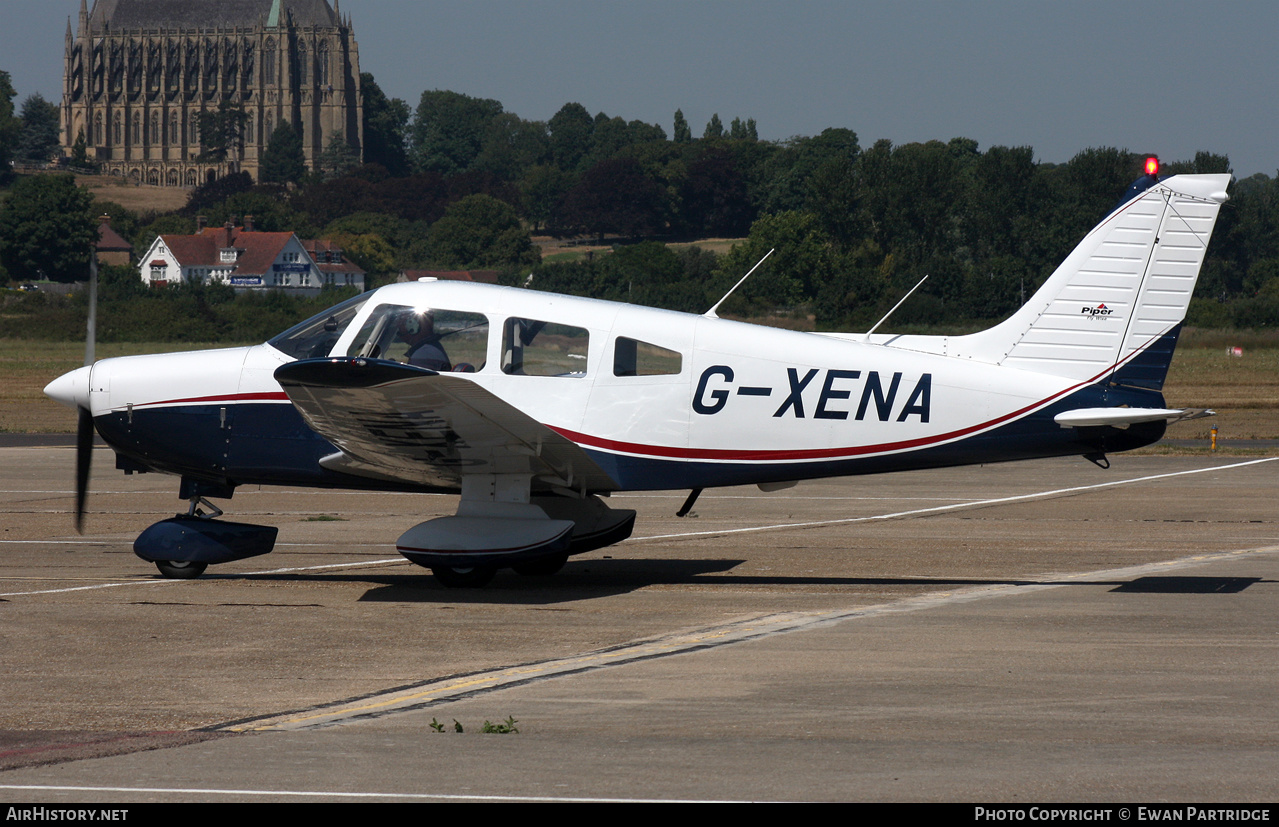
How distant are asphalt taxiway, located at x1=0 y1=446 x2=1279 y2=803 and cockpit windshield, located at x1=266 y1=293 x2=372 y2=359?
2.03 m

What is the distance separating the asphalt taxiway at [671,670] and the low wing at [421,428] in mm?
1041

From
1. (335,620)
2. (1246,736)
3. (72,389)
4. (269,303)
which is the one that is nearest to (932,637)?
(1246,736)

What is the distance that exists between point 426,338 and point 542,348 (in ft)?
3.11

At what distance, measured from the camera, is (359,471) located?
37.9 feet

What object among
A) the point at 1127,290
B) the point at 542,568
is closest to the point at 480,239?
the point at 542,568

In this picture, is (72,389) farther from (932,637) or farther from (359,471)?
(932,637)

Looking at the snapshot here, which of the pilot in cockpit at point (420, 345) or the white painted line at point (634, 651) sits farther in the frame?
the pilot in cockpit at point (420, 345)

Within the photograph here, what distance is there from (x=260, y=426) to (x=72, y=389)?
1.70 metres

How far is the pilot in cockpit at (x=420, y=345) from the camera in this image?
36.9 feet

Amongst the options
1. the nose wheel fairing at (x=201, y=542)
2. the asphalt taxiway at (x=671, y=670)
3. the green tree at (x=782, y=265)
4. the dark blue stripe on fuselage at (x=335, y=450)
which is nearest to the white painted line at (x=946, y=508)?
the asphalt taxiway at (x=671, y=670)

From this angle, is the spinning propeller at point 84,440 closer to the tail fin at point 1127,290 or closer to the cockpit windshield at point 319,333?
the cockpit windshield at point 319,333

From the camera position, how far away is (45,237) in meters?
129

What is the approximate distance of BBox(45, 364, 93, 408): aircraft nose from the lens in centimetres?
1182

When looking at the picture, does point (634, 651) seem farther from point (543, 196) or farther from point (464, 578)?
point (543, 196)
